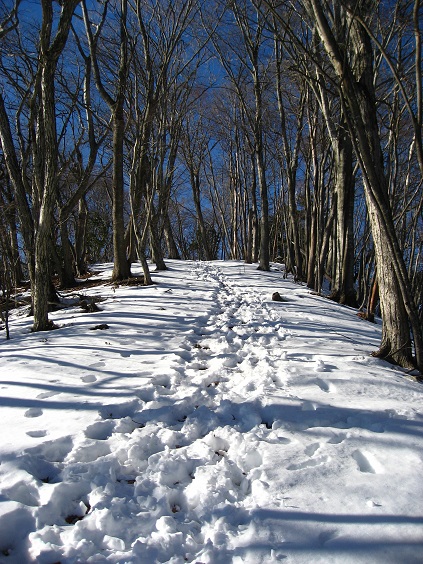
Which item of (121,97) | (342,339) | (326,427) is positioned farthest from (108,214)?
(326,427)

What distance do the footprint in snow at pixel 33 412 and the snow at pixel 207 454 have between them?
0.01 metres

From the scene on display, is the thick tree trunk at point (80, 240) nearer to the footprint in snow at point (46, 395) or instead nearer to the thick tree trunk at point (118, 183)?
the thick tree trunk at point (118, 183)

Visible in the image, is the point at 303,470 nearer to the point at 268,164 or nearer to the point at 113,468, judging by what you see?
the point at 113,468

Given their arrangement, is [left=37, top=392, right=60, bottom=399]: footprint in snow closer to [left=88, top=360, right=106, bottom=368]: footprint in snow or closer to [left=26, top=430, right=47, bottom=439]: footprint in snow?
[left=26, top=430, right=47, bottom=439]: footprint in snow

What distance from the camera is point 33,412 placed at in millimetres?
2369

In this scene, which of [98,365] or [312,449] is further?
[98,365]

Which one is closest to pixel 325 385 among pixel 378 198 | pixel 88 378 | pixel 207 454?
pixel 207 454

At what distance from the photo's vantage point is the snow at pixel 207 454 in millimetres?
1396

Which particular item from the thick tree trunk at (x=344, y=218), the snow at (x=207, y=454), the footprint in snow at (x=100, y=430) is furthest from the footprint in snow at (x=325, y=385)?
the thick tree trunk at (x=344, y=218)

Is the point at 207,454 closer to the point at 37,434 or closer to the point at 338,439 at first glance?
the point at 338,439

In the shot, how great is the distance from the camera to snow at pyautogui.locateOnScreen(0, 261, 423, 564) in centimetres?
140

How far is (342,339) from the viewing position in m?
4.22

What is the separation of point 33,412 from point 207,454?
1.33 metres

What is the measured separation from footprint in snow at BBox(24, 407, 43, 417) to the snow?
0.5 inches
